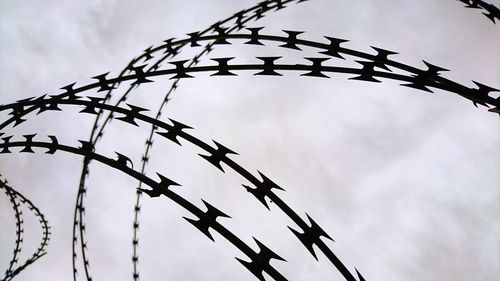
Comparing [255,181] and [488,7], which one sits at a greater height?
[488,7]

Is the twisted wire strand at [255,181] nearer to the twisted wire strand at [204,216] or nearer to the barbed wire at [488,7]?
the twisted wire strand at [204,216]

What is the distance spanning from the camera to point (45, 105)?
14.6ft

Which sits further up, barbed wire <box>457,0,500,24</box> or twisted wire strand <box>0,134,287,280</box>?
barbed wire <box>457,0,500,24</box>

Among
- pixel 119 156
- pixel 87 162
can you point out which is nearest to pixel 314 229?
pixel 119 156

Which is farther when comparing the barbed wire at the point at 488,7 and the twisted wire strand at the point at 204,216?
the barbed wire at the point at 488,7

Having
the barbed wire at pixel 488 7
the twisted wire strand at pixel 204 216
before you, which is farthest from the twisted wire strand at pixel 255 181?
the barbed wire at pixel 488 7

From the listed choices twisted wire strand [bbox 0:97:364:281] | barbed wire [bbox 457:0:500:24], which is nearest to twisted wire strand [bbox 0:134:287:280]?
twisted wire strand [bbox 0:97:364:281]

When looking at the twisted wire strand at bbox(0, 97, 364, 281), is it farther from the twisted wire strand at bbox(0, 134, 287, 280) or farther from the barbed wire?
the barbed wire

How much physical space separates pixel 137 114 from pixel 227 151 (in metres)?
1.08

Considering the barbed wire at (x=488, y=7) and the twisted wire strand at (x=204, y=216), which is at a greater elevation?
the barbed wire at (x=488, y=7)

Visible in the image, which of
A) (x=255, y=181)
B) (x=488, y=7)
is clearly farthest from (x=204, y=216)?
(x=488, y=7)

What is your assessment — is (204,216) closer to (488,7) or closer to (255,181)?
(255,181)

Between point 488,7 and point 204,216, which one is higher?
point 488,7

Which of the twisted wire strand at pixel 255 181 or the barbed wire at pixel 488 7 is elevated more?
the barbed wire at pixel 488 7
